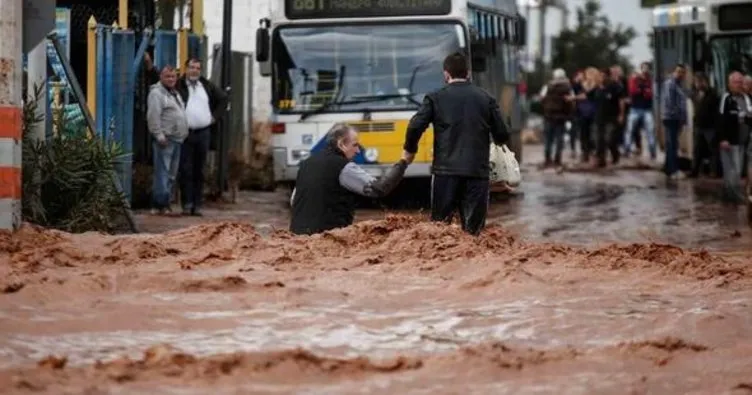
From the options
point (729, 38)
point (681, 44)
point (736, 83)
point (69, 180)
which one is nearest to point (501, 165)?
point (69, 180)

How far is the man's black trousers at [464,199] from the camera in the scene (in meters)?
16.6

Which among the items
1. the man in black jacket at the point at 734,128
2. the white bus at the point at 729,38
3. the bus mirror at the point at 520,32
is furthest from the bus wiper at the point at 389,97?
the bus mirror at the point at 520,32

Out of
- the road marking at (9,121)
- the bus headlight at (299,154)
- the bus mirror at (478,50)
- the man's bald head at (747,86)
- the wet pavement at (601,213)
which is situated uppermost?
the bus mirror at (478,50)

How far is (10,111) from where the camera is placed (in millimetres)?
16562

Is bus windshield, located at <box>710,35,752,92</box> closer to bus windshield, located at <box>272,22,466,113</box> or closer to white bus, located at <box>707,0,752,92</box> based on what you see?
white bus, located at <box>707,0,752,92</box>

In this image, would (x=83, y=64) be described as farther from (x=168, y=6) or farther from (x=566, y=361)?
(x=566, y=361)

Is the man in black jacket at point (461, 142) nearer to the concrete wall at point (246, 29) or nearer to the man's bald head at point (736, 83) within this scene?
the man's bald head at point (736, 83)

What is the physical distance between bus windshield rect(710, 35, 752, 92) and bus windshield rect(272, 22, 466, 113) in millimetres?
7860

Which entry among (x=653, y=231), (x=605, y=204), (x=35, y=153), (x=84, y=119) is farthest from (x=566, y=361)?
(x=605, y=204)

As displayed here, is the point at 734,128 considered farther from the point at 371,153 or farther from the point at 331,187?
the point at 331,187

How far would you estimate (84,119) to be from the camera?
790 inches

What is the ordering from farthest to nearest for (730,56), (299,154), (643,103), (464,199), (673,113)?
1. (643,103)
2. (673,113)
3. (730,56)
4. (299,154)
5. (464,199)

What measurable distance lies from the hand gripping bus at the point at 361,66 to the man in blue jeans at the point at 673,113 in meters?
9.87

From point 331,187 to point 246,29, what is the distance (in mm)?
19082
